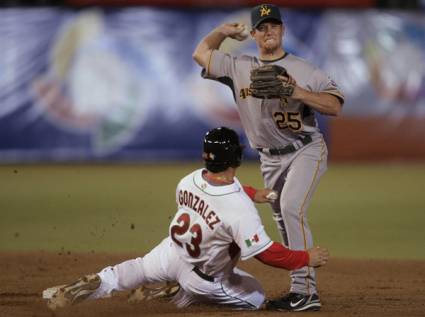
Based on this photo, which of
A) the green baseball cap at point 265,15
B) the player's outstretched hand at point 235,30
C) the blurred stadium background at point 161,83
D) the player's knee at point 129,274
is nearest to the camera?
→ the player's knee at point 129,274

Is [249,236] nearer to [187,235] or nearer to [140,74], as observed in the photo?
[187,235]

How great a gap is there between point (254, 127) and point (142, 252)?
252 centimetres

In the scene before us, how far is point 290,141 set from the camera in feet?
19.1

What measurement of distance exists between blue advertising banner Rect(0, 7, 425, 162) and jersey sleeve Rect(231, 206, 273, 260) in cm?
1082

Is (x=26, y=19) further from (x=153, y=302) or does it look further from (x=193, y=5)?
(x=153, y=302)

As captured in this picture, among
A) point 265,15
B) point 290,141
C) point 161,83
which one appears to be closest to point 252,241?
point 290,141

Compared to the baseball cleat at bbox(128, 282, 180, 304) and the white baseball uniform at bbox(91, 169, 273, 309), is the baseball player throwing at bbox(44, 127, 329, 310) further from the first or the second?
the baseball cleat at bbox(128, 282, 180, 304)

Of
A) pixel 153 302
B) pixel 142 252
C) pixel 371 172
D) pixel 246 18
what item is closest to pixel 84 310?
pixel 153 302

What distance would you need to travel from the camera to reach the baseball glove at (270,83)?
543cm

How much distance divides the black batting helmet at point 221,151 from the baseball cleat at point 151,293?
112 cm

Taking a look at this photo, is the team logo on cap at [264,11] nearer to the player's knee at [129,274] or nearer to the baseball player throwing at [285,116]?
the baseball player throwing at [285,116]

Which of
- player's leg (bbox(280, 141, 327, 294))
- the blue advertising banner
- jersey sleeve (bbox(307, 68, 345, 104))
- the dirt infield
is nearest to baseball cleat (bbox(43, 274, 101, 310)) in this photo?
the dirt infield

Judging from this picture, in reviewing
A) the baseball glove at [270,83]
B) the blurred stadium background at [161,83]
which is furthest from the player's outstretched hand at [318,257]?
the blurred stadium background at [161,83]

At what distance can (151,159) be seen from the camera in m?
16.1
